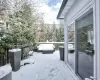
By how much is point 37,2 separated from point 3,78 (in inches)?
318

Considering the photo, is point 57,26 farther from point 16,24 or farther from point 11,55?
point 11,55

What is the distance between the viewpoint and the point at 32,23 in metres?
10.0

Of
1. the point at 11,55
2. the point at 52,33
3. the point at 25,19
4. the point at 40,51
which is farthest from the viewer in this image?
the point at 52,33

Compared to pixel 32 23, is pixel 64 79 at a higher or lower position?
lower

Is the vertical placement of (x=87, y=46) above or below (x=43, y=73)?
above

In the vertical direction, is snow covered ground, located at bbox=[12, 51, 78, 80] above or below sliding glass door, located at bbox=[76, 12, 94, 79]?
below

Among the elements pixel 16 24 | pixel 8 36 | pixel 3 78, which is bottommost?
pixel 3 78

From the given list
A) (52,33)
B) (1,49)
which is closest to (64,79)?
(1,49)

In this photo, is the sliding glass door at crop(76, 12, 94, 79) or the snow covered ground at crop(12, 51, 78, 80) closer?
the sliding glass door at crop(76, 12, 94, 79)

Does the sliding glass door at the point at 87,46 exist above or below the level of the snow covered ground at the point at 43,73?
above

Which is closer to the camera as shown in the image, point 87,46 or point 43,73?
point 87,46

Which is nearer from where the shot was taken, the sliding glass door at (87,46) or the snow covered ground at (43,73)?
the sliding glass door at (87,46)

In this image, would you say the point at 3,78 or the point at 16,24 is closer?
the point at 3,78

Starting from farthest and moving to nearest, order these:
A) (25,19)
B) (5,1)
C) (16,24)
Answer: (25,19) < (16,24) < (5,1)
